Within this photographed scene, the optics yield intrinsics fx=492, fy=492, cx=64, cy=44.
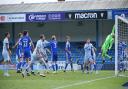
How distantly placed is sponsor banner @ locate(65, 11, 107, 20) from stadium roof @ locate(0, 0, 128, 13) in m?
2.25

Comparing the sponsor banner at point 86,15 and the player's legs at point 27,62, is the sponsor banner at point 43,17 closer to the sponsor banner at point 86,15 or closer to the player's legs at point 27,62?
the sponsor banner at point 86,15

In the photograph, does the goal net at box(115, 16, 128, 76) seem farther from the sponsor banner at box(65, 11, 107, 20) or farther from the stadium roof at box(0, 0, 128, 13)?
the stadium roof at box(0, 0, 128, 13)

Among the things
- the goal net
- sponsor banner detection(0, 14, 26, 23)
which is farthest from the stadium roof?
the goal net

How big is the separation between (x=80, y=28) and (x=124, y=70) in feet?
61.2

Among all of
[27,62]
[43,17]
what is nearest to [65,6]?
[43,17]

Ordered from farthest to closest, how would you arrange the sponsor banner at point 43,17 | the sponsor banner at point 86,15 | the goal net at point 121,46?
the sponsor banner at point 43,17 < the sponsor banner at point 86,15 < the goal net at point 121,46

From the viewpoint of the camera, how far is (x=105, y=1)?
136ft

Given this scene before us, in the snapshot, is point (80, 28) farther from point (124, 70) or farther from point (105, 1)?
point (124, 70)

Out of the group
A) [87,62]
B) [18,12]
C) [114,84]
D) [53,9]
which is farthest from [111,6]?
[114,84]

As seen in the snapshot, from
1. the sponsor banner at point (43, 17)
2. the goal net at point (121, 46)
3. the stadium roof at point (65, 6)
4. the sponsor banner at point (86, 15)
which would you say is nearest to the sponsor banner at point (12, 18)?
the sponsor banner at point (43, 17)

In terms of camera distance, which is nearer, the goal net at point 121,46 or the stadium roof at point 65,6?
the goal net at point 121,46

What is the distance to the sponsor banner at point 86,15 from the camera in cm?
3626

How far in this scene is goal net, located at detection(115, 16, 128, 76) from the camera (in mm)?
21984

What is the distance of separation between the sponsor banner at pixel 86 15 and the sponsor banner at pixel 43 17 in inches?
24.9
